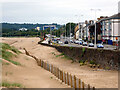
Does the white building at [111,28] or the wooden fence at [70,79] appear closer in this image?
the wooden fence at [70,79]

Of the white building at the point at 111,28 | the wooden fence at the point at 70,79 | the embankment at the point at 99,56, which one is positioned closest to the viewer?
the wooden fence at the point at 70,79

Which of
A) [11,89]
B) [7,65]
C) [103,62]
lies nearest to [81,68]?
[103,62]

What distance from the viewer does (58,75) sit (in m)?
26.6

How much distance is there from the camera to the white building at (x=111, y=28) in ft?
249

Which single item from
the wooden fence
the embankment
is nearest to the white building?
the embankment

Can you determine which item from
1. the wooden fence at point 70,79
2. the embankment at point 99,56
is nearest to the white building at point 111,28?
the embankment at point 99,56

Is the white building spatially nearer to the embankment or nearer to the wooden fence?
the embankment

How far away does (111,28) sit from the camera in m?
78.4

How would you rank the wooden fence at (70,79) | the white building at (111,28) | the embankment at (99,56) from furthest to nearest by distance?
the white building at (111,28), the embankment at (99,56), the wooden fence at (70,79)

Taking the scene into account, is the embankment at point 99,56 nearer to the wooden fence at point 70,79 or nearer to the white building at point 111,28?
the wooden fence at point 70,79

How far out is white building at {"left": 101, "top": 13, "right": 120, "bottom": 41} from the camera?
7600 cm

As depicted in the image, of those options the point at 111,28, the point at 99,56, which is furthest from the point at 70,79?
the point at 111,28

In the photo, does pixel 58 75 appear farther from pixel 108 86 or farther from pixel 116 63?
pixel 116 63

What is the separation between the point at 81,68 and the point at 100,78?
358 inches
